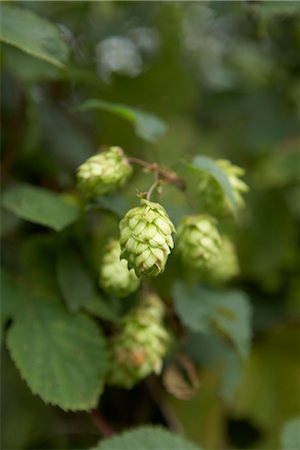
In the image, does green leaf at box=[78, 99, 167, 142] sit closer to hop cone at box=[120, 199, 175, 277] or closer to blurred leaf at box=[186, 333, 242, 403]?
hop cone at box=[120, 199, 175, 277]

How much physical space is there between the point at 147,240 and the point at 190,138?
110 centimetres

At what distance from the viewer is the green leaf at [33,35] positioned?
1016 millimetres

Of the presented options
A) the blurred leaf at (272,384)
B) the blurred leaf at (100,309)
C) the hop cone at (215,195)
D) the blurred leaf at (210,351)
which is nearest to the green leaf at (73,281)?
the blurred leaf at (100,309)

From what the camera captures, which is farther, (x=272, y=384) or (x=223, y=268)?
(x=272, y=384)

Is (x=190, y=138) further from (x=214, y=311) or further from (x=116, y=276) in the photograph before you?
(x=116, y=276)

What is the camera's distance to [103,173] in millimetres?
1015

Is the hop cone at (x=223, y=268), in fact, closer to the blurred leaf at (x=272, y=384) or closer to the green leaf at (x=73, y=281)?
the green leaf at (x=73, y=281)

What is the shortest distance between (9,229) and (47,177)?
27cm

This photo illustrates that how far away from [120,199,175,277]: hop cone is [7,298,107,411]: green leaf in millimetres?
293

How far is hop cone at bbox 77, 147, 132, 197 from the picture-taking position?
39.9 inches

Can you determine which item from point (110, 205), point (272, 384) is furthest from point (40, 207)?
point (272, 384)

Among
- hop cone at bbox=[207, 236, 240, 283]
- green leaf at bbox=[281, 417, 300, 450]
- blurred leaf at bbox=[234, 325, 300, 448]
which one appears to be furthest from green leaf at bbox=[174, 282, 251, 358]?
blurred leaf at bbox=[234, 325, 300, 448]

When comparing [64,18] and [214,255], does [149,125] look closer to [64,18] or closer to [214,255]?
[214,255]

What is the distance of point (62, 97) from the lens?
173cm
